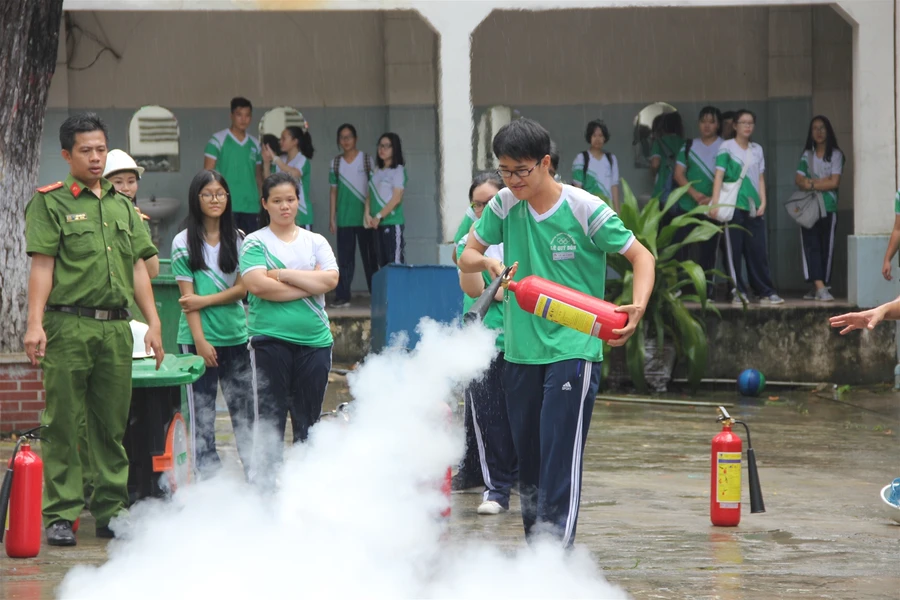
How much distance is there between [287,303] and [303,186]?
26.9 ft

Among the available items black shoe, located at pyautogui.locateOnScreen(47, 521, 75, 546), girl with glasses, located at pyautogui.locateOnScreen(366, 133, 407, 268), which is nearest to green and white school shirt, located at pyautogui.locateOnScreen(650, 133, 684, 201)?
girl with glasses, located at pyautogui.locateOnScreen(366, 133, 407, 268)

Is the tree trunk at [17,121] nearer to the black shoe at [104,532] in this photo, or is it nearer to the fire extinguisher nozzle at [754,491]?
the black shoe at [104,532]

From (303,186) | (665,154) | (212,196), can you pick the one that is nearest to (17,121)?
(212,196)

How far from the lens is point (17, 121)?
31.9ft

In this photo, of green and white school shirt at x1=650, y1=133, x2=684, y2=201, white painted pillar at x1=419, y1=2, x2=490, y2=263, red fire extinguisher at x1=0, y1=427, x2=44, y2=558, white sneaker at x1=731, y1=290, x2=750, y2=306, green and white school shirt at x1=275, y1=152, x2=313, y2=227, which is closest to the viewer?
red fire extinguisher at x1=0, y1=427, x2=44, y2=558

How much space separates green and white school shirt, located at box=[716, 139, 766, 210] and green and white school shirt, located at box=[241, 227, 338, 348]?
24.7ft

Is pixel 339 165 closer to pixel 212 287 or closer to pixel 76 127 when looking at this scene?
pixel 212 287

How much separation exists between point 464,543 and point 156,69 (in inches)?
431

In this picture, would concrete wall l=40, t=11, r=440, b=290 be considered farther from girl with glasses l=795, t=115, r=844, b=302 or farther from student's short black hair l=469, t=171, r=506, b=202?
student's short black hair l=469, t=171, r=506, b=202

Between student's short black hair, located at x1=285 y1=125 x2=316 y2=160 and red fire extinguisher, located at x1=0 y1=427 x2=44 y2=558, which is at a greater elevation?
student's short black hair, located at x1=285 y1=125 x2=316 y2=160

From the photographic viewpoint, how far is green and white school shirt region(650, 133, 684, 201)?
15.2 meters

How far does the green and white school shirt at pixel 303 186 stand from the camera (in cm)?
1469

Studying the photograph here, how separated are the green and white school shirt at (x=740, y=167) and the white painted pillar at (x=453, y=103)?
9.06 feet

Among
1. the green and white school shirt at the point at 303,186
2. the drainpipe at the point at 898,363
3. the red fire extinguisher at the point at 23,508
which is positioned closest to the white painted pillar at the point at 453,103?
the green and white school shirt at the point at 303,186
